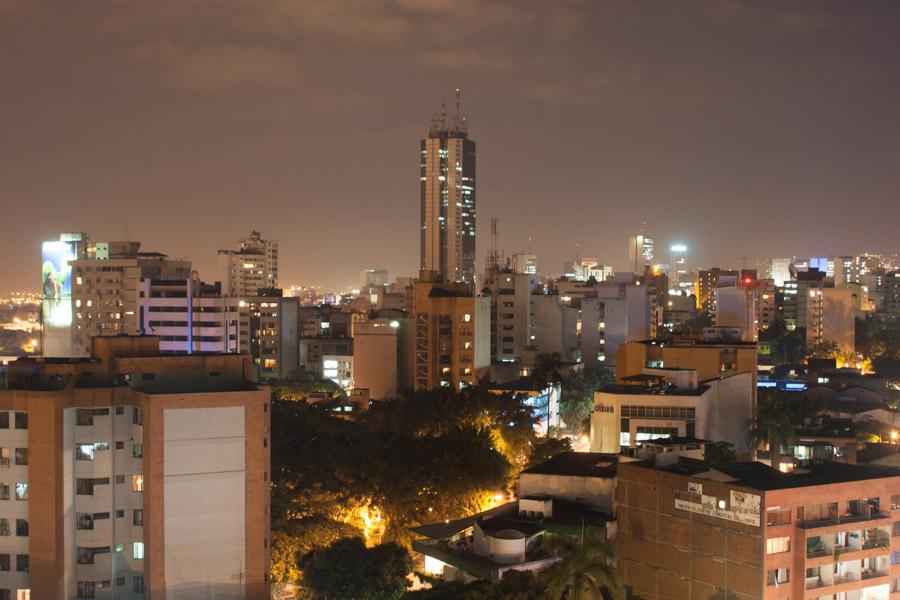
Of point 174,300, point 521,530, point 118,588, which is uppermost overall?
point 174,300

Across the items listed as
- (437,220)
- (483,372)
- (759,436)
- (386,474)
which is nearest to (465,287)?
(483,372)

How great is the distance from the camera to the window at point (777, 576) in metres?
21.9

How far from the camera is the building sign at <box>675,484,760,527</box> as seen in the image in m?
22.0

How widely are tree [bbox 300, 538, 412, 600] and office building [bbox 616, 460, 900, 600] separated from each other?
232 inches

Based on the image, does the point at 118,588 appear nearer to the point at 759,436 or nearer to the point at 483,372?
the point at 759,436

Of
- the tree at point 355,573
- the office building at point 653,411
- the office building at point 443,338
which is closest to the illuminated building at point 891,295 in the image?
the office building at point 443,338

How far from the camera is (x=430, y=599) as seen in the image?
2127cm

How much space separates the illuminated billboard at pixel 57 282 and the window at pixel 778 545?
61404 mm

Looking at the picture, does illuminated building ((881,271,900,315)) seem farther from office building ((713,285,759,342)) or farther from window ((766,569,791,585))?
window ((766,569,791,585))

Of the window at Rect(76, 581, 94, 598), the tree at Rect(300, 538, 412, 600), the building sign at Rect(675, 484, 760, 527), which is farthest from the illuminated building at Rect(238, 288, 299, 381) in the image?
the building sign at Rect(675, 484, 760, 527)

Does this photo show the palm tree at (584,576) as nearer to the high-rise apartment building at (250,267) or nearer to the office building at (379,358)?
the office building at (379,358)

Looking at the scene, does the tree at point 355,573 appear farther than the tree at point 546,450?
No

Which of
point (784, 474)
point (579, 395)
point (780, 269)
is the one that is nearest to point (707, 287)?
point (780, 269)

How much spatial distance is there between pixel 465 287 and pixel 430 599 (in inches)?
1559
